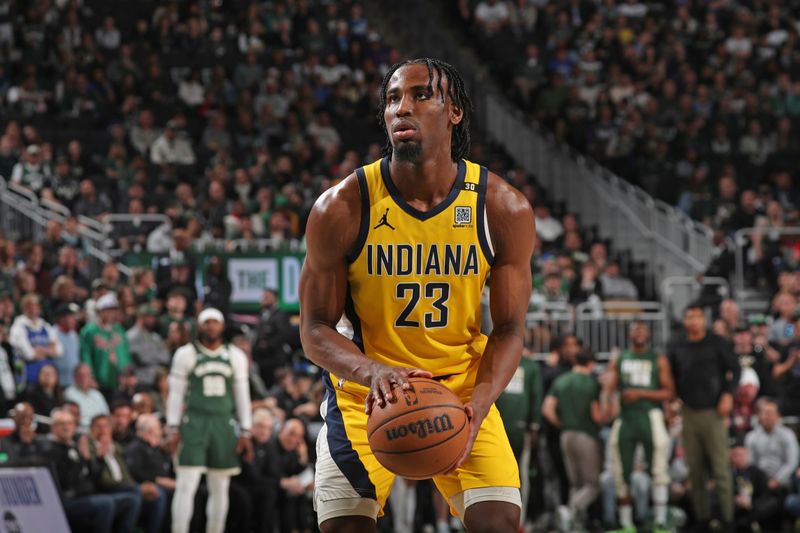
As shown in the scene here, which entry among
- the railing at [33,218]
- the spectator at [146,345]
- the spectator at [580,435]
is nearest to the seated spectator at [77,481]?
the spectator at [146,345]

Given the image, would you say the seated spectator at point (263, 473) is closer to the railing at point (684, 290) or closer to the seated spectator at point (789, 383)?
the seated spectator at point (789, 383)

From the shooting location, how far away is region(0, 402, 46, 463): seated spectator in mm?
11492

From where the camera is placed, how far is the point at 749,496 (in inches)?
539

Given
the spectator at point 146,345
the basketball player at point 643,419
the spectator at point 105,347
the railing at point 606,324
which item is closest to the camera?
the basketball player at point 643,419

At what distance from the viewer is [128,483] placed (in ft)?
39.4

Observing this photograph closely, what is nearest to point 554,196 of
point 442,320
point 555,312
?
point 555,312

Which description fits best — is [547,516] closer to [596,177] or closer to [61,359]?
[61,359]

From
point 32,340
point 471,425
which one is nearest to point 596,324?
point 32,340

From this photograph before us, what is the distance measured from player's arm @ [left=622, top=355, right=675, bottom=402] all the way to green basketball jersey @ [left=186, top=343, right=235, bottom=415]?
3850mm

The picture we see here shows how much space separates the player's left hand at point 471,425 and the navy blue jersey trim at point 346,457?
1.26ft

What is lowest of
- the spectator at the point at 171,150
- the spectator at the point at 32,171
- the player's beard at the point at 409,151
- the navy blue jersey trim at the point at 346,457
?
the navy blue jersey trim at the point at 346,457

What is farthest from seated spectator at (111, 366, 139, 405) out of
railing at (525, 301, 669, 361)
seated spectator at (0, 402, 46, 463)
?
railing at (525, 301, 669, 361)

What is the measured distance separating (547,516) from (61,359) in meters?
4.95

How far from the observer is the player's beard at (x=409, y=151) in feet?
17.1
